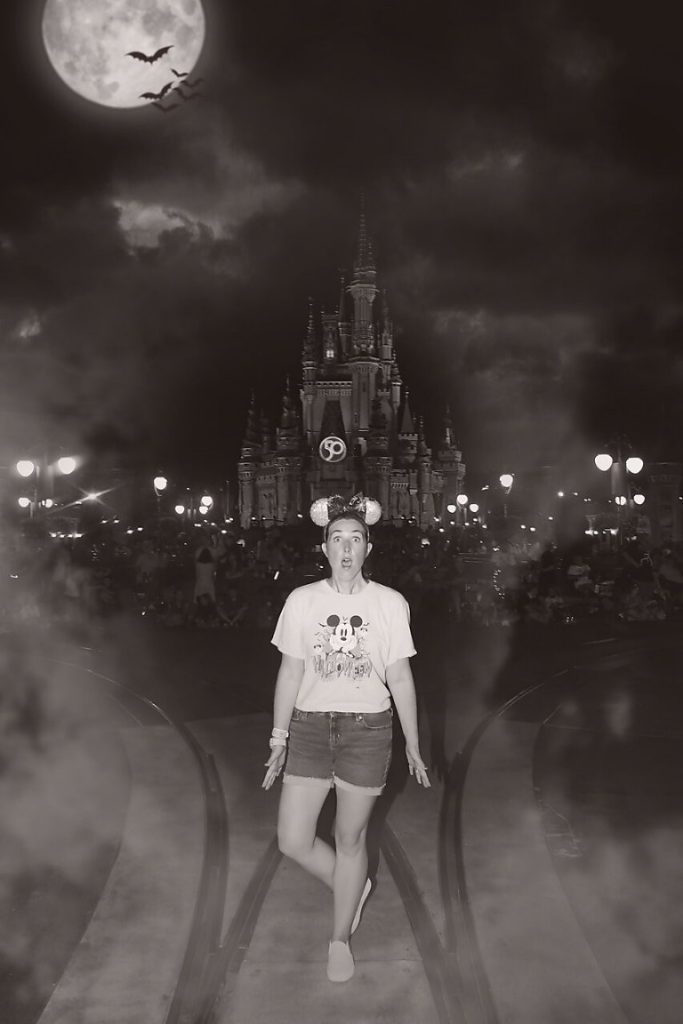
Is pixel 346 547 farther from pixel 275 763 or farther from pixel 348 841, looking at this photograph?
pixel 348 841

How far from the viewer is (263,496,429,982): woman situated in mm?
4402

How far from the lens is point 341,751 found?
14.5 feet

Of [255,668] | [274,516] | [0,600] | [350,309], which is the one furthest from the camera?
[350,309]

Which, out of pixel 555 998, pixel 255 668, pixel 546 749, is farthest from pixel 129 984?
pixel 255 668

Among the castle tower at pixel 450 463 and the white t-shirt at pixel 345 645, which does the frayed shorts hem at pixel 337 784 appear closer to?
the white t-shirt at pixel 345 645

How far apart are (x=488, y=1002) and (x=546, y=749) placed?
14.5 ft

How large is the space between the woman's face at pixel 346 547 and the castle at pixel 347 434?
11946 centimetres

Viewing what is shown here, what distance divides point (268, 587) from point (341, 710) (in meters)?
14.0

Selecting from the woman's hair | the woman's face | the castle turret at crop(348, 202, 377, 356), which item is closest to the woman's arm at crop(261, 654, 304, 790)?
the woman's face

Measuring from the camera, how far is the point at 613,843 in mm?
6012

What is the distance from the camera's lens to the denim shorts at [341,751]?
14.4 feet

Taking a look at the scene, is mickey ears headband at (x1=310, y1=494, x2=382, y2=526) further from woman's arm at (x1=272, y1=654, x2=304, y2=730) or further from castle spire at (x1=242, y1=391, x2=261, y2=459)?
castle spire at (x1=242, y1=391, x2=261, y2=459)

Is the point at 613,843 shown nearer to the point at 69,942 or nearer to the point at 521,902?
the point at 521,902

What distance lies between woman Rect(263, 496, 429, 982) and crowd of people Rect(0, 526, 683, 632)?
12.5 metres
